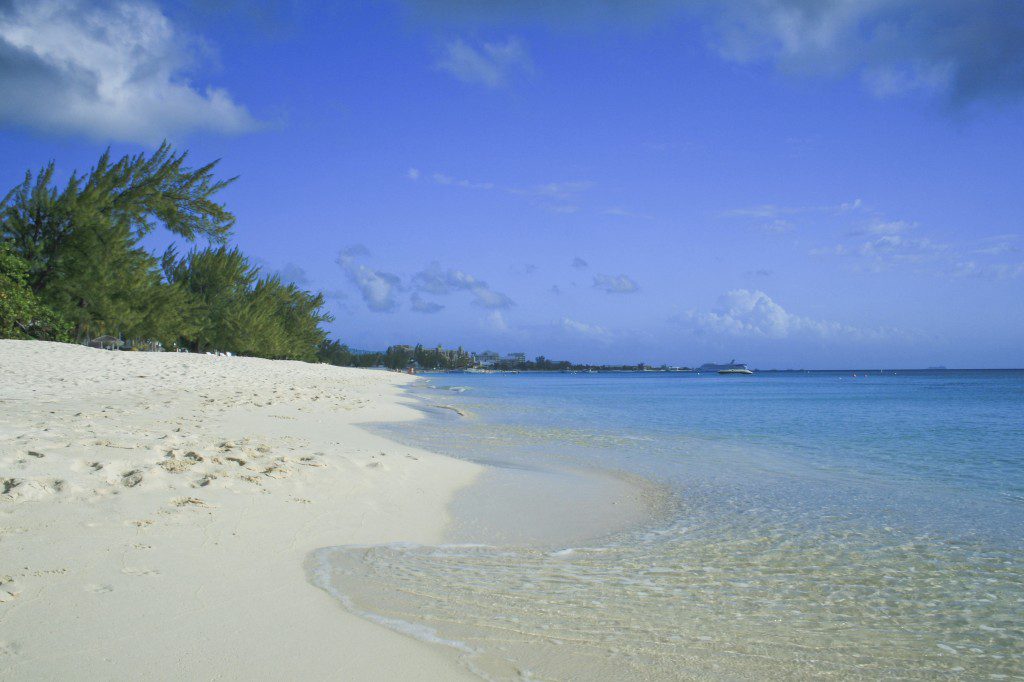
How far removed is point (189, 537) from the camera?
432 centimetres

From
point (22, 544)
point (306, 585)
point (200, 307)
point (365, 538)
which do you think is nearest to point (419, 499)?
point (365, 538)

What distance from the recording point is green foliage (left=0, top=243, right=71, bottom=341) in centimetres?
2192

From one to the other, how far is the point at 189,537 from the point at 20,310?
24.4 metres

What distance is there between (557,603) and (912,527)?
4.77m

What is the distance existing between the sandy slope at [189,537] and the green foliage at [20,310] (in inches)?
635

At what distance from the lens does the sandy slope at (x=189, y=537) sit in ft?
9.21

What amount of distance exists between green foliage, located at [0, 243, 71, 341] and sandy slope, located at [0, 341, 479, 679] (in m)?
16.1

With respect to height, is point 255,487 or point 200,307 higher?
point 200,307

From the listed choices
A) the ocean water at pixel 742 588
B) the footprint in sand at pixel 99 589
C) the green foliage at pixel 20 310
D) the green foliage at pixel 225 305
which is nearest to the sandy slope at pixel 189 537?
the footprint in sand at pixel 99 589

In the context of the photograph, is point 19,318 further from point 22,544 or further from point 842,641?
point 842,641

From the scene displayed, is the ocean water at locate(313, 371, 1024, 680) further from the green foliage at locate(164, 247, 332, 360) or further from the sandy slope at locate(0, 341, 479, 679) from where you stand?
the green foliage at locate(164, 247, 332, 360)

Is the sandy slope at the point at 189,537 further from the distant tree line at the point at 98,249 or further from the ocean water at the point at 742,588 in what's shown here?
the distant tree line at the point at 98,249

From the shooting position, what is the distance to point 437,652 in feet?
10.1

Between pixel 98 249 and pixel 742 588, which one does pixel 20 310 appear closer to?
pixel 98 249
